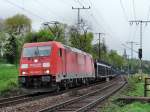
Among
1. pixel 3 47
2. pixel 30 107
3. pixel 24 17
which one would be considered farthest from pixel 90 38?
pixel 30 107

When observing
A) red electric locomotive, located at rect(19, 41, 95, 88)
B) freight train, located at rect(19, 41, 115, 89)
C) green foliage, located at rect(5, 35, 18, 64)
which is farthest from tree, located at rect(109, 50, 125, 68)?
red electric locomotive, located at rect(19, 41, 95, 88)

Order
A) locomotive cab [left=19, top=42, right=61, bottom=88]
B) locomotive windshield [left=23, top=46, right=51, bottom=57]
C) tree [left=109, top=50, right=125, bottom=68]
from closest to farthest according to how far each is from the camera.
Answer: locomotive cab [left=19, top=42, right=61, bottom=88] → locomotive windshield [left=23, top=46, right=51, bottom=57] → tree [left=109, top=50, right=125, bottom=68]

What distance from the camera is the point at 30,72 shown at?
2900cm

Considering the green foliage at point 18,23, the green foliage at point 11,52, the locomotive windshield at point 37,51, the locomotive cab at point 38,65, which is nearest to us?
the locomotive cab at point 38,65

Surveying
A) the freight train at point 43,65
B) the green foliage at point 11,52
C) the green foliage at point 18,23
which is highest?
the green foliage at point 18,23

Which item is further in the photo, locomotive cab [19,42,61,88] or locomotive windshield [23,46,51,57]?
locomotive windshield [23,46,51,57]

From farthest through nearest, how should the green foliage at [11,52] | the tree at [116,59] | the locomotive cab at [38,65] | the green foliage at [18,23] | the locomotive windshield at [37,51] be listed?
1. the tree at [116,59]
2. the green foliage at [18,23]
3. the green foliage at [11,52]
4. the locomotive windshield at [37,51]
5. the locomotive cab at [38,65]

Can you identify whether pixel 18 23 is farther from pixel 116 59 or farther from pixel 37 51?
pixel 37 51

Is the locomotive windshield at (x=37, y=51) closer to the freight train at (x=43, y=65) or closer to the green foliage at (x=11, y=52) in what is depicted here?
the freight train at (x=43, y=65)

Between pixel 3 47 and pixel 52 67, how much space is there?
71.7m

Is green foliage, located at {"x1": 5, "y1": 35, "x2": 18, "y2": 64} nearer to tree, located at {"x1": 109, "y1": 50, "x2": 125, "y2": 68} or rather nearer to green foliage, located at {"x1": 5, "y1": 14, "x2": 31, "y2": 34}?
green foliage, located at {"x1": 5, "y1": 14, "x2": 31, "y2": 34}

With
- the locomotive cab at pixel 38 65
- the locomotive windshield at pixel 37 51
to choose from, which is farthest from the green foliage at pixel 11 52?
the locomotive cab at pixel 38 65

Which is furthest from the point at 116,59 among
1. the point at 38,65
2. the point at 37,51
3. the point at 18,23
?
the point at 38,65

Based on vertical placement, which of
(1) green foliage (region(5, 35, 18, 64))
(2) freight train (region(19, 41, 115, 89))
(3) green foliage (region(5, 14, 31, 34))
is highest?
(3) green foliage (region(5, 14, 31, 34))
